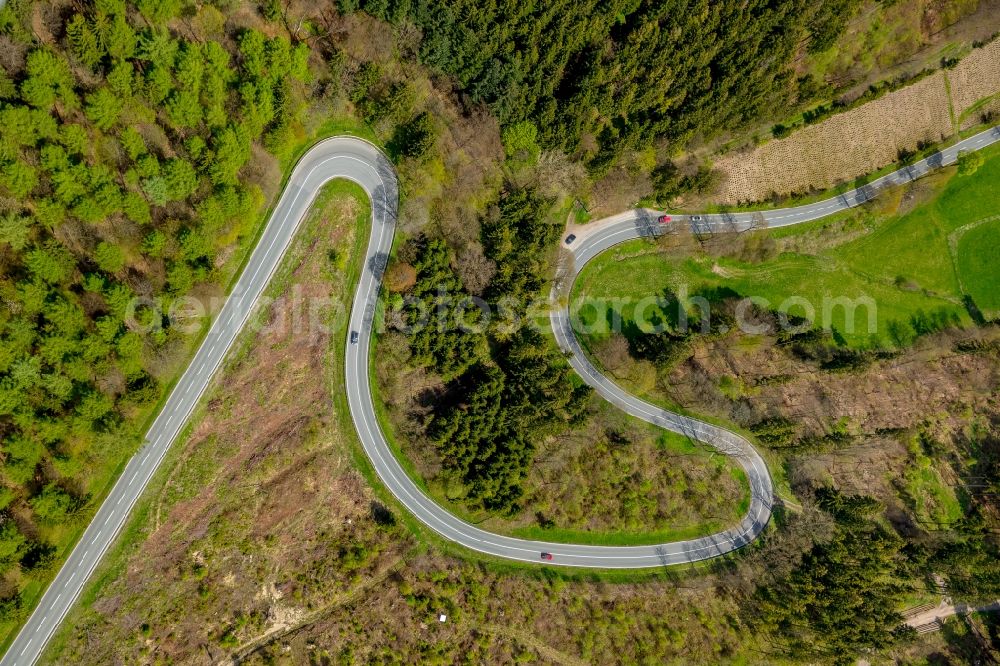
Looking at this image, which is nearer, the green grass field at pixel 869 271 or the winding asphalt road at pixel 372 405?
the winding asphalt road at pixel 372 405

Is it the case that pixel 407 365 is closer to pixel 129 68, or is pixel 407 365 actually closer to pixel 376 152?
pixel 376 152

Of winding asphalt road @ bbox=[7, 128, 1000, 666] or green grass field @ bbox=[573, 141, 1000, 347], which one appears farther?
green grass field @ bbox=[573, 141, 1000, 347]

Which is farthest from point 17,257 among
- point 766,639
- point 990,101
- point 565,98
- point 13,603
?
point 990,101

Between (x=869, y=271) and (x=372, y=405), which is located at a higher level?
(x=869, y=271)

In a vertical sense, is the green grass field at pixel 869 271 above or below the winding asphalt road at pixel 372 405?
above

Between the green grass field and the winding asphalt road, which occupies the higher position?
the green grass field
